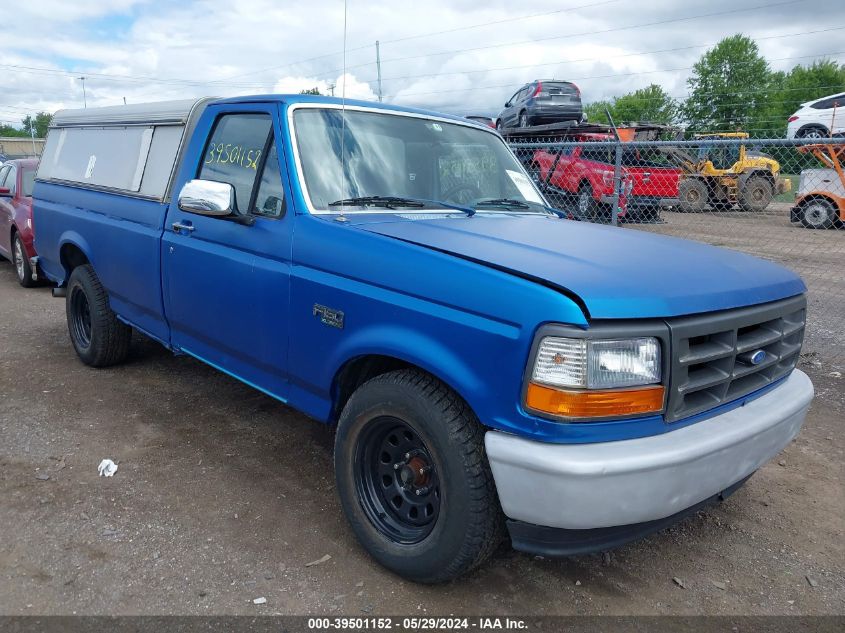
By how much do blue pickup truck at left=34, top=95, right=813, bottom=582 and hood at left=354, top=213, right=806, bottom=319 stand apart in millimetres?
14

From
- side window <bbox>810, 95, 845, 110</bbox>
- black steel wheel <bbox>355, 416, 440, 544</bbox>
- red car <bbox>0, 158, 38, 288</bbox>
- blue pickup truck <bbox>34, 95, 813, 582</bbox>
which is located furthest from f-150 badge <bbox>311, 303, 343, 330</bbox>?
side window <bbox>810, 95, 845, 110</bbox>

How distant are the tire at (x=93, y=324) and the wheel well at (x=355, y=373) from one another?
2721 millimetres

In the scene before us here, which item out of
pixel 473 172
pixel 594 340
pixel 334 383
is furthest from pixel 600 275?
pixel 473 172

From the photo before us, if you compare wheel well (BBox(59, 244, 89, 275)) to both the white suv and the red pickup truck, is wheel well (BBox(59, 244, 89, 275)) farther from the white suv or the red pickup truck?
the white suv

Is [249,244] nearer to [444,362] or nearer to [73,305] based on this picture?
[444,362]

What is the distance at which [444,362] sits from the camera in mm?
2402

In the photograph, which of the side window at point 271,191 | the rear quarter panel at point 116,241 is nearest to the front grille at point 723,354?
the side window at point 271,191

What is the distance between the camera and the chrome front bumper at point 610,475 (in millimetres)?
2152

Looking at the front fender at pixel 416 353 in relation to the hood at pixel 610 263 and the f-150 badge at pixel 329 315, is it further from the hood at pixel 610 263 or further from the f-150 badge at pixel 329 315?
the hood at pixel 610 263

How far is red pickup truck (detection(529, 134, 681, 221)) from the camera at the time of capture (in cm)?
967

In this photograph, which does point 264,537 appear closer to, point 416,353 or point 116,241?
point 416,353

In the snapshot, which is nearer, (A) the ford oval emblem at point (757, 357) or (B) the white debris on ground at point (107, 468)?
(A) the ford oval emblem at point (757, 357)

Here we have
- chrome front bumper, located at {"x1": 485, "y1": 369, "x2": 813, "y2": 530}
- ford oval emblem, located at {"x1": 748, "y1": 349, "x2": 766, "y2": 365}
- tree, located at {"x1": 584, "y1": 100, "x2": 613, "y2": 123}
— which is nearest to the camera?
chrome front bumper, located at {"x1": 485, "y1": 369, "x2": 813, "y2": 530}

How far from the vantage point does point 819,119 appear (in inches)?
739
